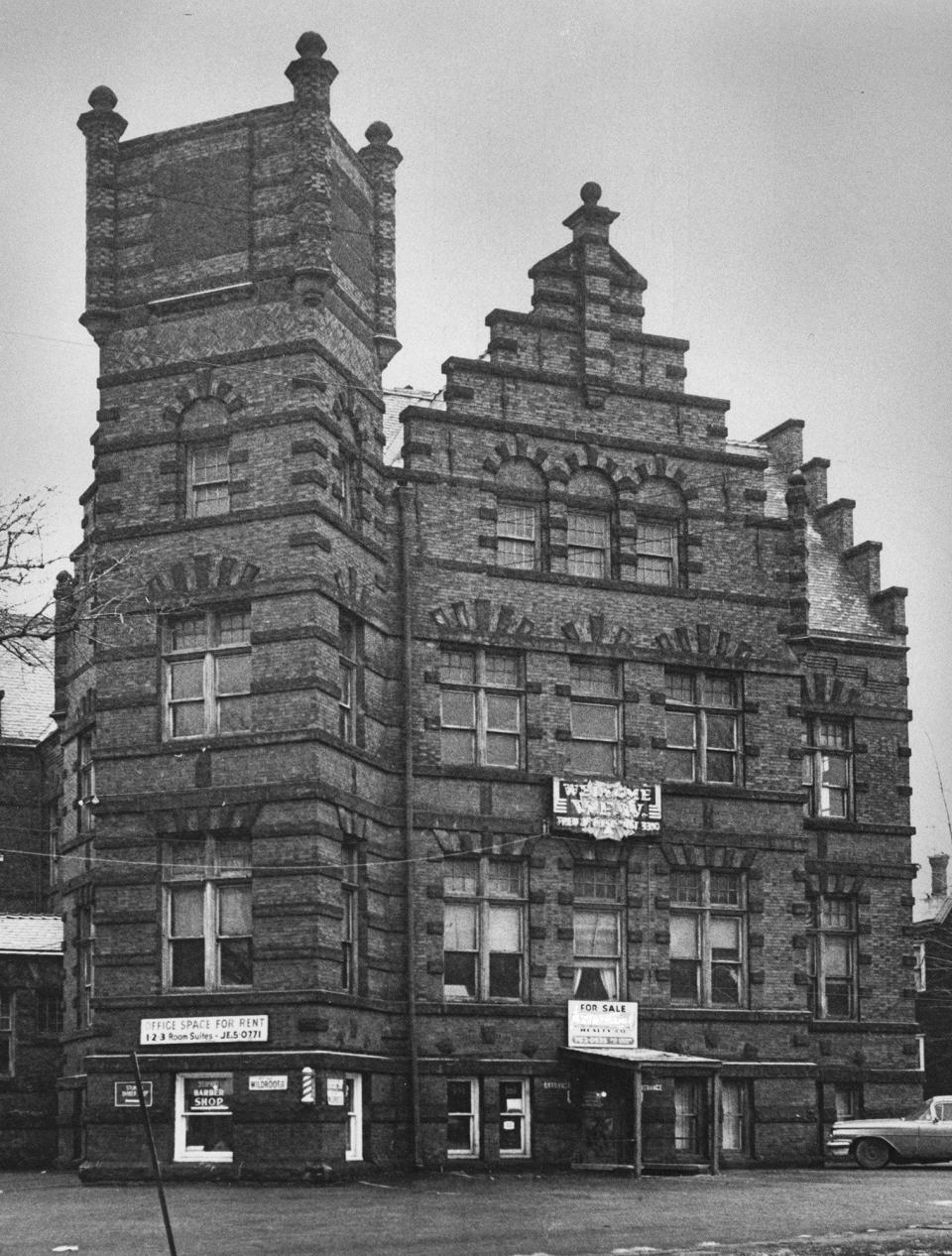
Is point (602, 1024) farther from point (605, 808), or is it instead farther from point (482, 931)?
point (605, 808)

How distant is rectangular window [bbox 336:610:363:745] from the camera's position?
121ft

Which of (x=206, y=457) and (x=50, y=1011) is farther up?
(x=206, y=457)

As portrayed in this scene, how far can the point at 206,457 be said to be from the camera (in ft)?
123

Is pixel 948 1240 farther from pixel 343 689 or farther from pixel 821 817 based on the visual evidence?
pixel 821 817

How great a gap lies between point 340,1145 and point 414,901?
17.9 feet

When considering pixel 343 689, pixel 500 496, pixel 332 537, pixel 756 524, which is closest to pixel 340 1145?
pixel 343 689

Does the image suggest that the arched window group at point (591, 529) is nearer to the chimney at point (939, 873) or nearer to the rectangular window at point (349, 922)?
the rectangular window at point (349, 922)

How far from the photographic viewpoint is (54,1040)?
146ft

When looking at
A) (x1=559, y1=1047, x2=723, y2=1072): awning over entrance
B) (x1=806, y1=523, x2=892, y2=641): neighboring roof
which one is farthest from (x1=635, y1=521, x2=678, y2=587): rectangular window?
(x1=559, y1=1047, x2=723, y2=1072): awning over entrance

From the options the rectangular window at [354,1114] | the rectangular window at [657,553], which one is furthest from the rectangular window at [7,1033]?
the rectangular window at [657,553]

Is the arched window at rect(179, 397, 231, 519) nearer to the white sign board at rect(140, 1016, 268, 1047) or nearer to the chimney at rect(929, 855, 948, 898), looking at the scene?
the white sign board at rect(140, 1016, 268, 1047)

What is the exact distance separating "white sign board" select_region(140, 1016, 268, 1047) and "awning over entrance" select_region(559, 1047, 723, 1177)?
6.93m

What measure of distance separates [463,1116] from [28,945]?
12.2 metres

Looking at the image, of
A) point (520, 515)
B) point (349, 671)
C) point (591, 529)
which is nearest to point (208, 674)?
point (349, 671)
